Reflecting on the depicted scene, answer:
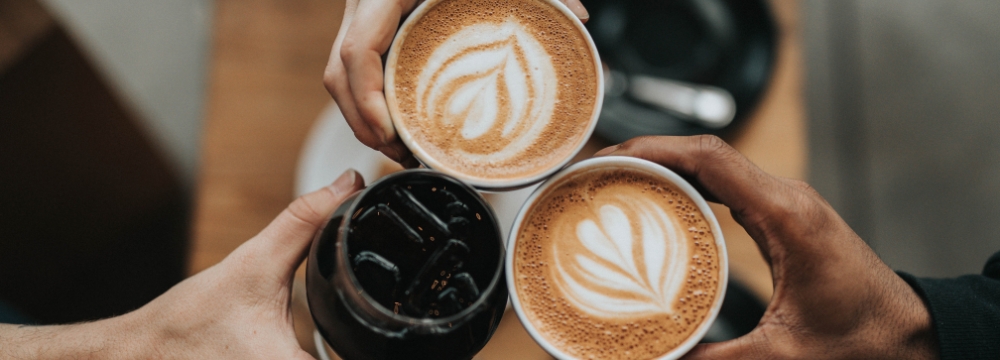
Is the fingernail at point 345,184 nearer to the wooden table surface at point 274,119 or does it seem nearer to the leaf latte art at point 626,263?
the leaf latte art at point 626,263

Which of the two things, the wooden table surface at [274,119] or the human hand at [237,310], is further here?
the wooden table surface at [274,119]

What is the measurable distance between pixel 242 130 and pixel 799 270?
0.95m

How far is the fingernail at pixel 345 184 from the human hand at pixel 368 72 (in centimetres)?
5

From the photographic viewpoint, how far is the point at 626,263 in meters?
0.73

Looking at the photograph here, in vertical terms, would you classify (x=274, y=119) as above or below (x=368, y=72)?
below

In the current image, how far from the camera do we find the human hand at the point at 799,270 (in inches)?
28.9

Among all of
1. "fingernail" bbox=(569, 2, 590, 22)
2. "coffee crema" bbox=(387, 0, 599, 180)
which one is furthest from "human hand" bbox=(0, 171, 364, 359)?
"fingernail" bbox=(569, 2, 590, 22)

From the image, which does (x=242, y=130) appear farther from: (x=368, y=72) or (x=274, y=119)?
(x=368, y=72)

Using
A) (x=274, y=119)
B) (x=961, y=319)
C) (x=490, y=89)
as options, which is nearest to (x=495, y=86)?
(x=490, y=89)

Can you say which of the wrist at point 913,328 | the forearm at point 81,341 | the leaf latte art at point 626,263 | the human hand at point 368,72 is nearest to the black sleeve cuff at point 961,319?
the wrist at point 913,328

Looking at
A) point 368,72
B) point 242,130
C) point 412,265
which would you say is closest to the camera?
point 412,265

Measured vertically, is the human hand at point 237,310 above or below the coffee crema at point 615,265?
below

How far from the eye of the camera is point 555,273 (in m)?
0.73

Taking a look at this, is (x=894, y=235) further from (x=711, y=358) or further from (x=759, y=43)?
(x=711, y=358)
